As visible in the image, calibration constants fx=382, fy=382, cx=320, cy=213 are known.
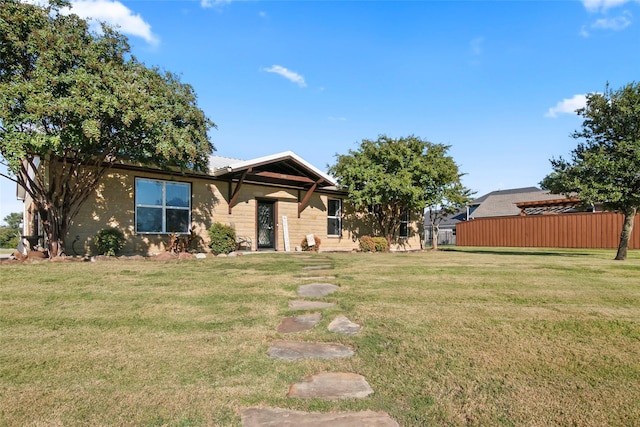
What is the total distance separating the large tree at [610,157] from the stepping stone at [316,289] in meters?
10.8

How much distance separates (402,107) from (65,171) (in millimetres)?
12034

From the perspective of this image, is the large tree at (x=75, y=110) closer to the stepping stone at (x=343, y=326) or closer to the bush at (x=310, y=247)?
the bush at (x=310, y=247)

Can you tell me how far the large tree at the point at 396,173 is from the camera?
14.4 meters

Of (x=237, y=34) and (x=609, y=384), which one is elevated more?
(x=237, y=34)

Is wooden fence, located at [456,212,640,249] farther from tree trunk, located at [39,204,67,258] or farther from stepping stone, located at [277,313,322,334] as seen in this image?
tree trunk, located at [39,204,67,258]

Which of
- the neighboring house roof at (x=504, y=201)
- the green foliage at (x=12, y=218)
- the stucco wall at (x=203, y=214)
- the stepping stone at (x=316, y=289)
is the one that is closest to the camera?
the stepping stone at (x=316, y=289)

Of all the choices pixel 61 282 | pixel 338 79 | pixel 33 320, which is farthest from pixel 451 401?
pixel 338 79

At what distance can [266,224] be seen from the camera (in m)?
14.0

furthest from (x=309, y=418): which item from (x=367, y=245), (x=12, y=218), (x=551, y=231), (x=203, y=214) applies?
(x=12, y=218)

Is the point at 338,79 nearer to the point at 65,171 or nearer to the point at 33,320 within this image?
the point at 65,171

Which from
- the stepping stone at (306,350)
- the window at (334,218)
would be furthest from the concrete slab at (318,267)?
the window at (334,218)

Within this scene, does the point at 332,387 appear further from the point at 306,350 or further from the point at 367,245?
the point at 367,245

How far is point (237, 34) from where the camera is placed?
37.4ft

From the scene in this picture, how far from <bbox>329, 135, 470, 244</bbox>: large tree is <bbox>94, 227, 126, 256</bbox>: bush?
819 cm
